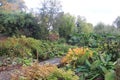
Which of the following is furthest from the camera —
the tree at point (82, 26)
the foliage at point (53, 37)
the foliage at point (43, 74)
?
the tree at point (82, 26)

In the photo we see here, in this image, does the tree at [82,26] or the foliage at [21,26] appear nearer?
the foliage at [21,26]

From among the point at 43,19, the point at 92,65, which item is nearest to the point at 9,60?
the point at 92,65

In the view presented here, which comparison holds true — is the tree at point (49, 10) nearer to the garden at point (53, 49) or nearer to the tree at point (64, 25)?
the garden at point (53, 49)

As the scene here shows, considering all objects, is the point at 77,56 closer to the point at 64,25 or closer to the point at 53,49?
the point at 53,49

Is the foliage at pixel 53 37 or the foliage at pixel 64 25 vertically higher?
the foliage at pixel 64 25

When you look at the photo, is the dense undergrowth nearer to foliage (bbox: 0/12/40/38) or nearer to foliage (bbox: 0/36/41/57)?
foliage (bbox: 0/36/41/57)

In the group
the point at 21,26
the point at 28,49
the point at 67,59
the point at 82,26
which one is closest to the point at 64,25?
the point at 82,26

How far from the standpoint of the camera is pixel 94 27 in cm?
2042

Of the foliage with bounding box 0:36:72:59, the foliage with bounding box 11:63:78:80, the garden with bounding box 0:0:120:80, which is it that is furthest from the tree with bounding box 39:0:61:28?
the foliage with bounding box 11:63:78:80

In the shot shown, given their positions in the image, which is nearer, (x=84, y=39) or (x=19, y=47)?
(x=19, y=47)

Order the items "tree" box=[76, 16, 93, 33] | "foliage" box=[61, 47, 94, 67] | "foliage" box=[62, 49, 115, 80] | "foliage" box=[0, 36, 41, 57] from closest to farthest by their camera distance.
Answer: "foliage" box=[62, 49, 115, 80], "foliage" box=[61, 47, 94, 67], "foliage" box=[0, 36, 41, 57], "tree" box=[76, 16, 93, 33]

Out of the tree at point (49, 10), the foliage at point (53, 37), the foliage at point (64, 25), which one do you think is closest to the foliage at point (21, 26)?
the foliage at point (53, 37)

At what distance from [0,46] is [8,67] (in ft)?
7.21

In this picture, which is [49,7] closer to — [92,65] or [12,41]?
[12,41]
